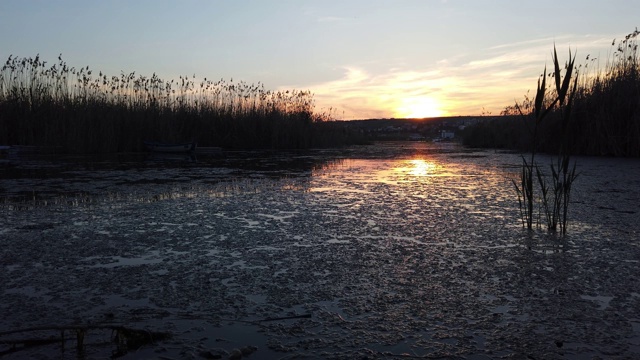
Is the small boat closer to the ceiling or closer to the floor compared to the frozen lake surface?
closer to the ceiling

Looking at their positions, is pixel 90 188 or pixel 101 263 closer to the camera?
pixel 101 263

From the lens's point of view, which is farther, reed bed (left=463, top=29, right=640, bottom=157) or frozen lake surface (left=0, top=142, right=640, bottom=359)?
reed bed (left=463, top=29, right=640, bottom=157)

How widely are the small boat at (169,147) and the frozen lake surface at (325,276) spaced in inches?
304

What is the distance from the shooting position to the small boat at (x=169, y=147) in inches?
470

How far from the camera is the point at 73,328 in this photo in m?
1.44

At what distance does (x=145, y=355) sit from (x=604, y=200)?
441 centimetres

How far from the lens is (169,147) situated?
11.9 metres

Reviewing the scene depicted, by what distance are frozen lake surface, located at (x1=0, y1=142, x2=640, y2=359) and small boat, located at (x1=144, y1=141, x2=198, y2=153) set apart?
304 inches

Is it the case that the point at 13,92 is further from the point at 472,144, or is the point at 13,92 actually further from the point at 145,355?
the point at 472,144

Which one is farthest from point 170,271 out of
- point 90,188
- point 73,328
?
point 90,188

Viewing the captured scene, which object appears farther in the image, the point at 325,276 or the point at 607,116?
the point at 607,116

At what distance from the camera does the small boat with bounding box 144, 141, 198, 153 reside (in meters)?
11.9

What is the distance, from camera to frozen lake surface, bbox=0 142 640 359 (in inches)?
58.4

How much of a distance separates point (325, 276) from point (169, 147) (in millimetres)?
10592
